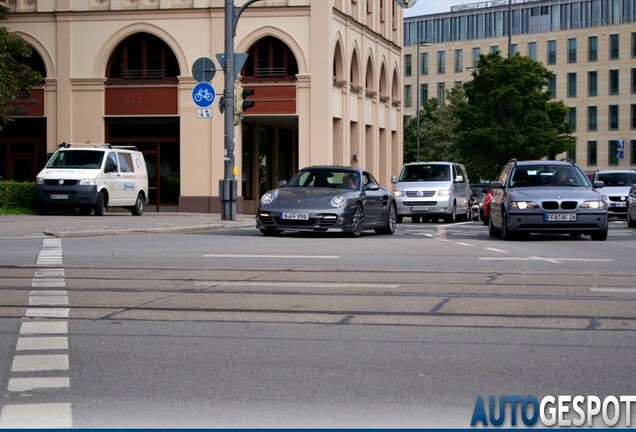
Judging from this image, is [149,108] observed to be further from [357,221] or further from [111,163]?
[357,221]

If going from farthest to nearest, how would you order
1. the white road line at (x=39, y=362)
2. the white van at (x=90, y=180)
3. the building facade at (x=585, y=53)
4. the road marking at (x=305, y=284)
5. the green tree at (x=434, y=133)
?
the building facade at (x=585, y=53), the green tree at (x=434, y=133), the white van at (x=90, y=180), the road marking at (x=305, y=284), the white road line at (x=39, y=362)

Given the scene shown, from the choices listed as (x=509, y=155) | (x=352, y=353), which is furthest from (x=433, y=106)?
(x=352, y=353)

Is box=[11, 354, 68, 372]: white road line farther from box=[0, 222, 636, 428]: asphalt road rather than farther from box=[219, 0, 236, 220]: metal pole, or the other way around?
box=[219, 0, 236, 220]: metal pole

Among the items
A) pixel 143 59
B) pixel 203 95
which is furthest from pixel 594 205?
pixel 143 59

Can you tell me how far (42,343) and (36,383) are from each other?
1525mm

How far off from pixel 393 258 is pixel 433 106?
271 feet

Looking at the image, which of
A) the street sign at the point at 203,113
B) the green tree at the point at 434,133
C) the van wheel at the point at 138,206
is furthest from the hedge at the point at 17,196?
the green tree at the point at 434,133

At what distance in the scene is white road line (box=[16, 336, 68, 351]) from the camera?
27.9ft

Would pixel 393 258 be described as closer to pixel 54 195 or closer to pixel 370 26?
pixel 54 195

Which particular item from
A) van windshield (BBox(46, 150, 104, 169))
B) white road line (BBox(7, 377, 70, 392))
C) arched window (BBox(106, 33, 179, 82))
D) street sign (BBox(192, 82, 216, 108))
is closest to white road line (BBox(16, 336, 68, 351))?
white road line (BBox(7, 377, 70, 392))

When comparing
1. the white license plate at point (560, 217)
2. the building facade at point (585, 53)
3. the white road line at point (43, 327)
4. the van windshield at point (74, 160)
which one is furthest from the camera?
the building facade at point (585, 53)

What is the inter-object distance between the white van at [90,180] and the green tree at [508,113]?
1393 inches

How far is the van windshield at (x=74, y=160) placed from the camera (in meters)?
34.5

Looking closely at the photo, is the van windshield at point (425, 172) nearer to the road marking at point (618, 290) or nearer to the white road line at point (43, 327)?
the road marking at point (618, 290)
